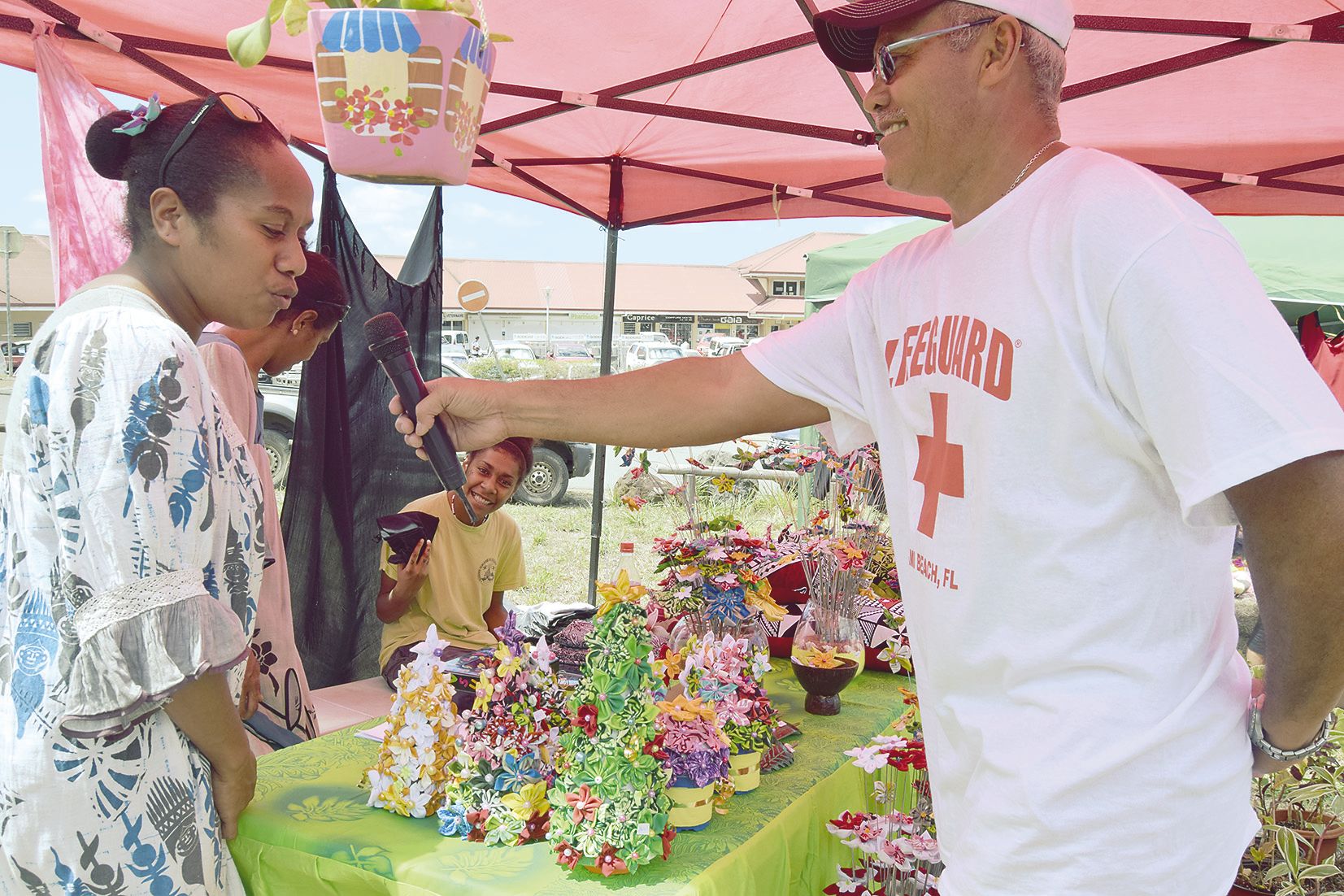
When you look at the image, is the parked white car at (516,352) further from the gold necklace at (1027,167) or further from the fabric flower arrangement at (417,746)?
the gold necklace at (1027,167)

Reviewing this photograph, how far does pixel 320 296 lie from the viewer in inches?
115

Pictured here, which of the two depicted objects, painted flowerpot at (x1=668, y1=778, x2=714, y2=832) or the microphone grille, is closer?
the microphone grille

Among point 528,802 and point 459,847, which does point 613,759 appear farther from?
point 459,847

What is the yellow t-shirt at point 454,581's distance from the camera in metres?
3.65

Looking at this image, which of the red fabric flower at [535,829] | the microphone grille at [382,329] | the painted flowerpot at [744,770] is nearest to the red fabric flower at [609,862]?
the red fabric flower at [535,829]

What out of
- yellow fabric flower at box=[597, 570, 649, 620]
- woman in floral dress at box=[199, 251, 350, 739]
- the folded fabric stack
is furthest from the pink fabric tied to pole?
yellow fabric flower at box=[597, 570, 649, 620]

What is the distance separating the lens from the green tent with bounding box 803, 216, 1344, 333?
616 cm

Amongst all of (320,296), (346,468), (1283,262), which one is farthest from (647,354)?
(320,296)

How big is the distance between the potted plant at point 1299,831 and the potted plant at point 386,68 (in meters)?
1.82

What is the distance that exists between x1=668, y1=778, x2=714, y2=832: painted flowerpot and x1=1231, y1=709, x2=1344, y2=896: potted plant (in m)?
1.01

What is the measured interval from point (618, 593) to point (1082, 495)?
0.85m

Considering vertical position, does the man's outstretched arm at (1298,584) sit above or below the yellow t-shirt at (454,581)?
above

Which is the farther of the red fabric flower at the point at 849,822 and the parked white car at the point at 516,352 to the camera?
the parked white car at the point at 516,352

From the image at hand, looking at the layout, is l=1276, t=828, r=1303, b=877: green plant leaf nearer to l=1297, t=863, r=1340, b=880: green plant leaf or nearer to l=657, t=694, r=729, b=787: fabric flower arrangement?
l=1297, t=863, r=1340, b=880: green plant leaf
